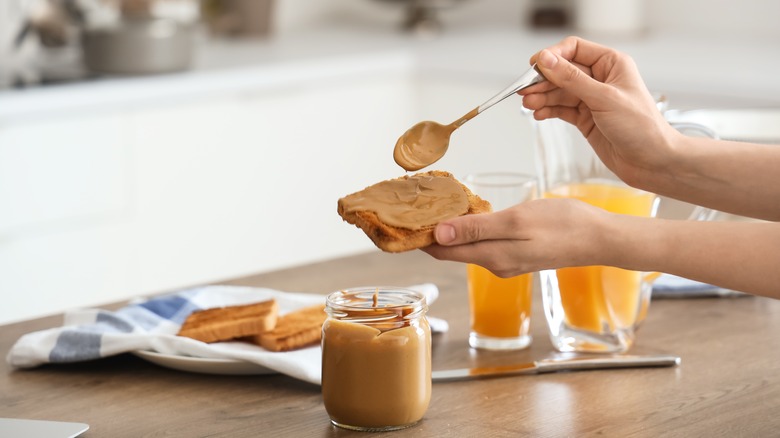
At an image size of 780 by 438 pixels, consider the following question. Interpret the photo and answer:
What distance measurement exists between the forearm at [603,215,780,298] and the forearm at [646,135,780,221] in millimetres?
178

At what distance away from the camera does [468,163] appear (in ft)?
11.0

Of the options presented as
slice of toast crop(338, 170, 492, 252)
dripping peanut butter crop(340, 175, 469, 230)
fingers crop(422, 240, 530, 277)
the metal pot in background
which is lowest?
fingers crop(422, 240, 530, 277)

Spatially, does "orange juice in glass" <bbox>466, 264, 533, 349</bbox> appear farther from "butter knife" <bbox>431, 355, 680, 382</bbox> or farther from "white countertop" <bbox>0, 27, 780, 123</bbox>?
"white countertop" <bbox>0, 27, 780, 123</bbox>

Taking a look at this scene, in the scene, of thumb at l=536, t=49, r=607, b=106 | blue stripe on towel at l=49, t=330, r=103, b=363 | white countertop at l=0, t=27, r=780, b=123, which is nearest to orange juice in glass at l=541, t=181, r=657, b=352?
thumb at l=536, t=49, r=607, b=106

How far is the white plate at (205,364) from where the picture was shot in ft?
3.91

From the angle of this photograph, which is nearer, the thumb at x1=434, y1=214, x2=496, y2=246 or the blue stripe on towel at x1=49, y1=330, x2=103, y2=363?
the thumb at x1=434, y1=214, x2=496, y2=246

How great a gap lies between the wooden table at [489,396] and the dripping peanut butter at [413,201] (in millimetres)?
192

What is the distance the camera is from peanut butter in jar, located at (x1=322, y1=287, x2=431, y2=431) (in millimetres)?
1038

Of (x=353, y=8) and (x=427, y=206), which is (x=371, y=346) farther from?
(x=353, y=8)

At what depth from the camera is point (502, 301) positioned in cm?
130

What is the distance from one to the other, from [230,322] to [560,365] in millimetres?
370

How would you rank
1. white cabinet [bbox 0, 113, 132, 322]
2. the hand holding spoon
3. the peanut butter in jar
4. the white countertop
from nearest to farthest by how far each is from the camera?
the peanut butter in jar < the hand holding spoon < white cabinet [bbox 0, 113, 132, 322] < the white countertop

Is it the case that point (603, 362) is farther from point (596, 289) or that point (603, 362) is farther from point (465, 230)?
point (465, 230)

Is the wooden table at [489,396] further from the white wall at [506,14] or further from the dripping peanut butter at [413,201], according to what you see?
the white wall at [506,14]
